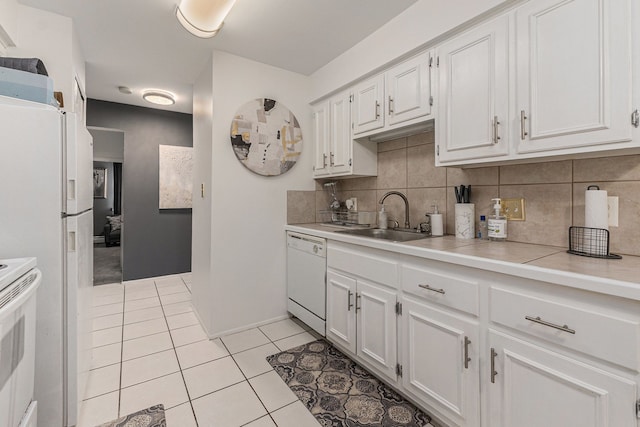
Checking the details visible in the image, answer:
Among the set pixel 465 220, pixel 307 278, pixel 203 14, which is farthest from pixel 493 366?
pixel 203 14

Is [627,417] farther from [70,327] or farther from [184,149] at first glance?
[184,149]

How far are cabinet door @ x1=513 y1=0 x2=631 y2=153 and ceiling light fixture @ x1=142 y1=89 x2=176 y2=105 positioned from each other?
348 centimetres

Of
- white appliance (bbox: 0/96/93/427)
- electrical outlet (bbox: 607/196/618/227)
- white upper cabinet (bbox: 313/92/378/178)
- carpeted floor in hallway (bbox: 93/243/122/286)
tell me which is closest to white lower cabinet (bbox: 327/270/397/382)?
white upper cabinet (bbox: 313/92/378/178)

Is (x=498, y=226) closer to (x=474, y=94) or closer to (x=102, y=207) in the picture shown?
(x=474, y=94)

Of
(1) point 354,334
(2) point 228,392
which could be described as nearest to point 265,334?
(2) point 228,392

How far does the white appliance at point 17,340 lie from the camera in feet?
2.70

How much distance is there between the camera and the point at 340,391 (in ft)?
5.58

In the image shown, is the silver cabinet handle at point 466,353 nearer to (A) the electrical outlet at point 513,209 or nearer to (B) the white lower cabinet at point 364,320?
(B) the white lower cabinet at point 364,320

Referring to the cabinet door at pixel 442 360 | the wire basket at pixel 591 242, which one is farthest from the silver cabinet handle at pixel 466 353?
the wire basket at pixel 591 242

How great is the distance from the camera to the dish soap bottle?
1644 mm

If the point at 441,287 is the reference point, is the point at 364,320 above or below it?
below

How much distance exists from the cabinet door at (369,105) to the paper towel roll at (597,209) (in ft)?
4.21

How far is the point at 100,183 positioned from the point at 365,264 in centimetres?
827

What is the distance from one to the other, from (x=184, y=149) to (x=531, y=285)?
169 inches
